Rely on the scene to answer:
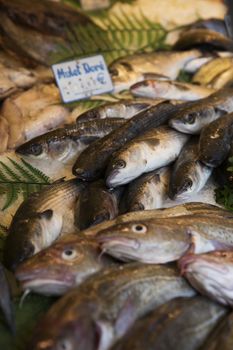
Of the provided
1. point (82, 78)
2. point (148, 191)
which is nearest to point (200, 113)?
point (148, 191)

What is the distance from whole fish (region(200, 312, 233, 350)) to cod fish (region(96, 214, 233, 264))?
0.24 meters

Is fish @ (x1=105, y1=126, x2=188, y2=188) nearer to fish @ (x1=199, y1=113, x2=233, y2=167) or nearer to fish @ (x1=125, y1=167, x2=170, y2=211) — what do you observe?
fish @ (x1=125, y1=167, x2=170, y2=211)

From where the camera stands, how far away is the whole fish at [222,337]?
3.81ft

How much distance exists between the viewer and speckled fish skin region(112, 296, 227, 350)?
1.16m

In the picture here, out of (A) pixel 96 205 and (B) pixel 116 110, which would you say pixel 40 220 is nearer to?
(A) pixel 96 205

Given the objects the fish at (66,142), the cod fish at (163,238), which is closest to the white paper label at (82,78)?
the fish at (66,142)

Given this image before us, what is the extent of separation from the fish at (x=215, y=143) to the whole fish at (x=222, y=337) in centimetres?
78

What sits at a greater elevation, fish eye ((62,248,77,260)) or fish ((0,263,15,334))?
fish eye ((62,248,77,260))

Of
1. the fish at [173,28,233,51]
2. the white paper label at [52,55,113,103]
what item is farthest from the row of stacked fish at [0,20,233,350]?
the fish at [173,28,233,51]

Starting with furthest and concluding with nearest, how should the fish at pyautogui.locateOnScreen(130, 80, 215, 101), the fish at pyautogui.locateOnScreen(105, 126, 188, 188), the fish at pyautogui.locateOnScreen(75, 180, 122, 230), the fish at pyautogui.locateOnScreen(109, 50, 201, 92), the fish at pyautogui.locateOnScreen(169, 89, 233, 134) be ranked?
the fish at pyautogui.locateOnScreen(109, 50, 201, 92), the fish at pyautogui.locateOnScreen(130, 80, 215, 101), the fish at pyautogui.locateOnScreen(169, 89, 233, 134), the fish at pyautogui.locateOnScreen(105, 126, 188, 188), the fish at pyautogui.locateOnScreen(75, 180, 122, 230)

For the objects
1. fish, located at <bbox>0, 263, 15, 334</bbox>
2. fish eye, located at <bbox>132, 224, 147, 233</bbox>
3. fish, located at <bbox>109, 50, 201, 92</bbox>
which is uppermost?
fish eye, located at <bbox>132, 224, 147, 233</bbox>

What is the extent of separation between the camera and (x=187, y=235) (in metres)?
1.45

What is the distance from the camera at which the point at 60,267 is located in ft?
4.38

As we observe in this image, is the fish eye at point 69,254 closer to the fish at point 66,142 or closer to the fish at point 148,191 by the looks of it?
the fish at point 148,191
